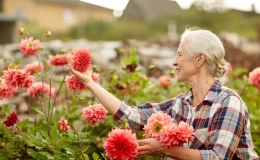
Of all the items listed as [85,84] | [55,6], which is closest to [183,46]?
[85,84]

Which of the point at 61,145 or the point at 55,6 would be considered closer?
the point at 61,145

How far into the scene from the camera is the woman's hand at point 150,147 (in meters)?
2.03

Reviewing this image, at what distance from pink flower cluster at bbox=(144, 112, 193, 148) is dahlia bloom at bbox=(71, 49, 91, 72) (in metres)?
0.51

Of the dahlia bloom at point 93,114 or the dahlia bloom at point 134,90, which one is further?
the dahlia bloom at point 134,90

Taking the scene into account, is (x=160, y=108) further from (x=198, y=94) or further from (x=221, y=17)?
(x=221, y=17)

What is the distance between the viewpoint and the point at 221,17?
28.7m

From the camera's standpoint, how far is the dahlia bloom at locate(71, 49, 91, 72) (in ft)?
7.52

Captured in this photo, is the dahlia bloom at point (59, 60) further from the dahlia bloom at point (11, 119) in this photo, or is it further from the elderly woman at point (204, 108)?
the elderly woman at point (204, 108)

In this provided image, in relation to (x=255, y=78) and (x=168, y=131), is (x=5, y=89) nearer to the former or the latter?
(x=168, y=131)

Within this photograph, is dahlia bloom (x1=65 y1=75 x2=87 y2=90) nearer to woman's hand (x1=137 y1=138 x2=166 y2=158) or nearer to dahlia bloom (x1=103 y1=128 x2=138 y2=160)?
woman's hand (x1=137 y1=138 x2=166 y2=158)

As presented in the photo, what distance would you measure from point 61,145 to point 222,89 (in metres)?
0.84

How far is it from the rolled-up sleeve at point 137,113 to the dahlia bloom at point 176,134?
65 cm

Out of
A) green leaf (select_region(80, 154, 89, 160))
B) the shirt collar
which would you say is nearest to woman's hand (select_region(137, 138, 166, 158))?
green leaf (select_region(80, 154, 89, 160))

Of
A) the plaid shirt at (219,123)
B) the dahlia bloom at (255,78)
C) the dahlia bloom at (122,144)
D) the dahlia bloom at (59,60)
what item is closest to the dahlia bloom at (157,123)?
the dahlia bloom at (122,144)
